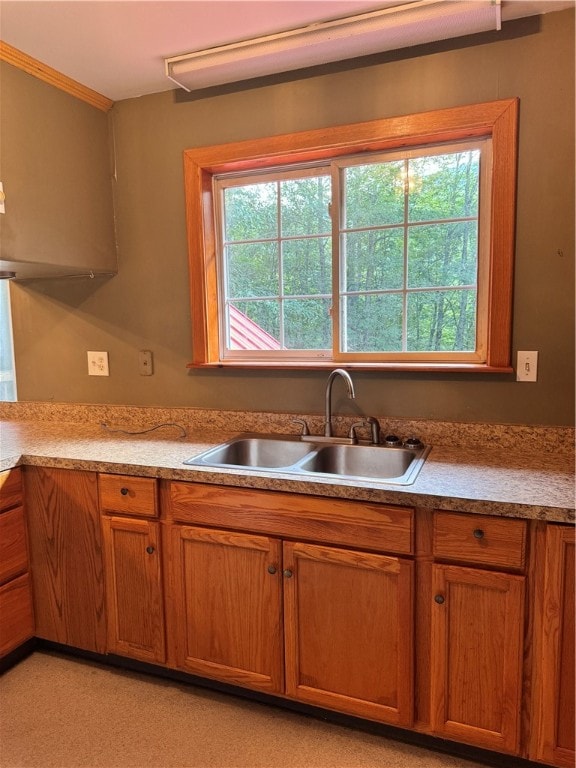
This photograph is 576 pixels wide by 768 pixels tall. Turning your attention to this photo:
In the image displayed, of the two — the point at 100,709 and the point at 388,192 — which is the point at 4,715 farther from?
the point at 388,192

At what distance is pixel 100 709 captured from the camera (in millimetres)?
1715

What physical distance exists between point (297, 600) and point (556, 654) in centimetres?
73

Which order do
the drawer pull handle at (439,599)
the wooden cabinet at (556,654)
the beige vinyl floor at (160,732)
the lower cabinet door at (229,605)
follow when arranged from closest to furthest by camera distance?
1. the wooden cabinet at (556,654)
2. the drawer pull handle at (439,599)
3. the beige vinyl floor at (160,732)
4. the lower cabinet door at (229,605)

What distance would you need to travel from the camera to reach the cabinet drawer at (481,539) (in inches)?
51.3

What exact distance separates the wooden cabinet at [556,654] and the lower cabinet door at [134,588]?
3.99 feet

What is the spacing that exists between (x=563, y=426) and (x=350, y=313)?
0.90 meters

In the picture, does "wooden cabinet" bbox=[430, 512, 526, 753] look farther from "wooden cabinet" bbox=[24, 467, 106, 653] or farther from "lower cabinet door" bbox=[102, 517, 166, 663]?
"wooden cabinet" bbox=[24, 467, 106, 653]

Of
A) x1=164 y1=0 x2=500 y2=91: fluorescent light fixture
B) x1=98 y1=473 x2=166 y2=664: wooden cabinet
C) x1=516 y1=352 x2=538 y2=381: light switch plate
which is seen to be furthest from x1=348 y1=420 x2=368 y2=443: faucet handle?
x1=164 y1=0 x2=500 y2=91: fluorescent light fixture

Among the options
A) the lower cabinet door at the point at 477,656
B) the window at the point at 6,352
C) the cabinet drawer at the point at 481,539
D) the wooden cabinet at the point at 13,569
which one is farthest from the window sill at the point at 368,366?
the window at the point at 6,352

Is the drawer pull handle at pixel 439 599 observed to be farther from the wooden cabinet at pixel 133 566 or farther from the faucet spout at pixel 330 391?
the wooden cabinet at pixel 133 566

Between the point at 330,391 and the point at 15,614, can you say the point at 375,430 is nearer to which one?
the point at 330,391

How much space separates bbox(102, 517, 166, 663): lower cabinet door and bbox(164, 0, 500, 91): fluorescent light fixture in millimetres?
1713

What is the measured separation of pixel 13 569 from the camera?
190 cm

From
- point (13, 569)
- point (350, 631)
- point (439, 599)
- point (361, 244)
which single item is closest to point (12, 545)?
point (13, 569)
